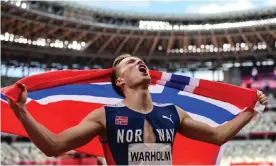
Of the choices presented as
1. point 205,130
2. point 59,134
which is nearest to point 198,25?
point 205,130

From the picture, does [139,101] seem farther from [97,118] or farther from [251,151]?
[251,151]

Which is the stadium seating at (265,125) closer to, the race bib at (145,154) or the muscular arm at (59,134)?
the race bib at (145,154)

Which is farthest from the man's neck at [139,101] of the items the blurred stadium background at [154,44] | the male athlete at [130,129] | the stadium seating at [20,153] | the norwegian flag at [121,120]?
the blurred stadium background at [154,44]

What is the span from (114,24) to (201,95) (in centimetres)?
3735

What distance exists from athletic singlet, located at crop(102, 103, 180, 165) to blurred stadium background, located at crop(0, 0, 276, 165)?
3099 centimetres

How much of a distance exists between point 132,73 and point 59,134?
0.66 meters

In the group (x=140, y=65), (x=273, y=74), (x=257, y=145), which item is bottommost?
(x=257, y=145)

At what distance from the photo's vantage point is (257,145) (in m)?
37.1

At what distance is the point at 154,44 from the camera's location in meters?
44.1

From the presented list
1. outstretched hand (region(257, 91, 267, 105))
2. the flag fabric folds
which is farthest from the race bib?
outstretched hand (region(257, 91, 267, 105))

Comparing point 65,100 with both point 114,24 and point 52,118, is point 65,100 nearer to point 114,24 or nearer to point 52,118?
point 52,118

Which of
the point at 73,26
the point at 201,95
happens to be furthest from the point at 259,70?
the point at 201,95

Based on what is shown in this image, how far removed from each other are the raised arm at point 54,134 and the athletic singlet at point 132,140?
0.09 meters

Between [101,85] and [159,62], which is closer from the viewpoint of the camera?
[101,85]
